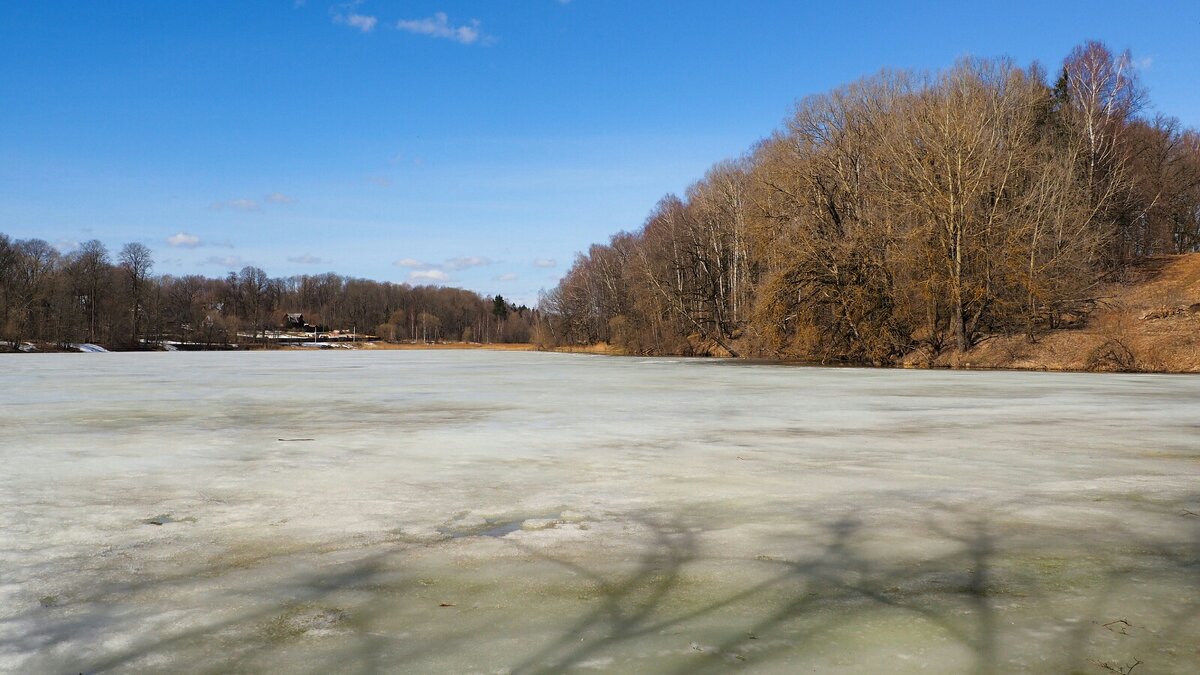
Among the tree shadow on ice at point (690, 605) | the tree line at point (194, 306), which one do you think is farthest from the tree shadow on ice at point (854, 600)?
the tree line at point (194, 306)

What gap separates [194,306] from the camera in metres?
97.4

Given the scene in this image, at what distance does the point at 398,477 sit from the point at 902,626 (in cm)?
405

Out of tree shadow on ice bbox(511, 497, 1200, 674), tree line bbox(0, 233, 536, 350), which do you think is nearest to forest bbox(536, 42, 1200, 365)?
tree shadow on ice bbox(511, 497, 1200, 674)

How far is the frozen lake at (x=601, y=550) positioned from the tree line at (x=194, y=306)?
2870 inches

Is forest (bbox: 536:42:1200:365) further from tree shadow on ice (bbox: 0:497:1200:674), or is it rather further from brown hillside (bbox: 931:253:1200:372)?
tree shadow on ice (bbox: 0:497:1200:674)

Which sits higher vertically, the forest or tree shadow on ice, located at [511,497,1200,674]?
the forest

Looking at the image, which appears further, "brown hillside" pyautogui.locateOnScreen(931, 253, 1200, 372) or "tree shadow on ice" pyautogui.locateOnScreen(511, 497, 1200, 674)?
"brown hillside" pyautogui.locateOnScreen(931, 253, 1200, 372)

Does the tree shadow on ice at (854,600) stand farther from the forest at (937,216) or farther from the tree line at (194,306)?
the tree line at (194,306)

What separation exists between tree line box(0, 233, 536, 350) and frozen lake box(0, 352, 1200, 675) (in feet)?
239

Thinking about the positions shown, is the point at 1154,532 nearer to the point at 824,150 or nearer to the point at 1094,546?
the point at 1094,546

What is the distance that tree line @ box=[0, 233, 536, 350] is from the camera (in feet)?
237

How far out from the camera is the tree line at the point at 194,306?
2844 inches

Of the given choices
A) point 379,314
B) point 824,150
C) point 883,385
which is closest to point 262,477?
point 883,385

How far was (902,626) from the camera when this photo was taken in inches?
111
